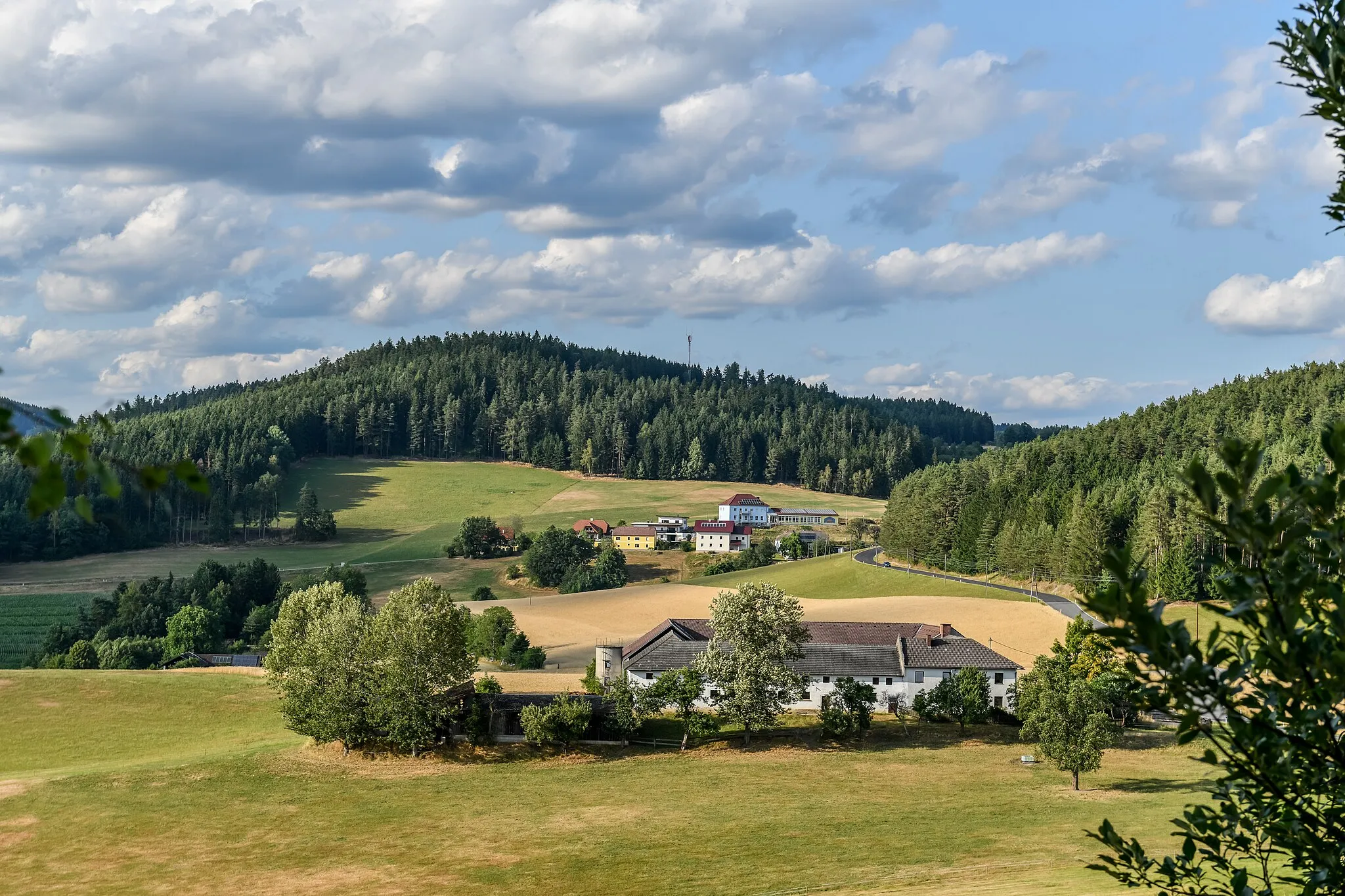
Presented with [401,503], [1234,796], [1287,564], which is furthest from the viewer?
[401,503]

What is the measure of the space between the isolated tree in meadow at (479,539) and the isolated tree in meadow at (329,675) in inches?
3271

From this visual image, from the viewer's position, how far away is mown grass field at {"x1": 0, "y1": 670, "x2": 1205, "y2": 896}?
42719 mm

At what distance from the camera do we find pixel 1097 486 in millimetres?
132375

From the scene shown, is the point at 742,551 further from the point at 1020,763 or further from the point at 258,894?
the point at 258,894

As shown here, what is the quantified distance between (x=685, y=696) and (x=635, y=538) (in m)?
95.8

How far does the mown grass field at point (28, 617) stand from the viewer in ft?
342

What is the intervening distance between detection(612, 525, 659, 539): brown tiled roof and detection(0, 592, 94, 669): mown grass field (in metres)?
68.2

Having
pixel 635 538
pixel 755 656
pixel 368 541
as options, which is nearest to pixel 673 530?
pixel 635 538

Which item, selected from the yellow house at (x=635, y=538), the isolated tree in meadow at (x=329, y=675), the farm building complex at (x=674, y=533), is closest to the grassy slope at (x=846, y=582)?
the farm building complex at (x=674, y=533)

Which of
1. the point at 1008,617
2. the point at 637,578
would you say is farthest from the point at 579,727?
the point at 637,578

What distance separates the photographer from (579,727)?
216 ft

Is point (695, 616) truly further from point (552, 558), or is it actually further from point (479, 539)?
point (479, 539)

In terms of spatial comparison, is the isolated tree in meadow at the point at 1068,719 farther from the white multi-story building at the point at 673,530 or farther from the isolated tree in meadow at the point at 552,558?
the white multi-story building at the point at 673,530

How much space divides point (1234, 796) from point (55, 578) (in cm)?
14685
